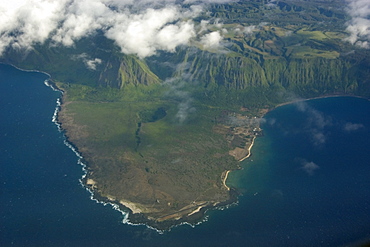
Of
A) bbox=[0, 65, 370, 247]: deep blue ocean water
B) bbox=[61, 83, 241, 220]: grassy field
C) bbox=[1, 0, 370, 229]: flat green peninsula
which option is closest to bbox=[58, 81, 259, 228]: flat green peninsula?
Answer: bbox=[61, 83, 241, 220]: grassy field

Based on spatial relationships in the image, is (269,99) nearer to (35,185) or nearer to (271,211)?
(271,211)

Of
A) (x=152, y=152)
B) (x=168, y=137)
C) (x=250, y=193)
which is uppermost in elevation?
(x=168, y=137)

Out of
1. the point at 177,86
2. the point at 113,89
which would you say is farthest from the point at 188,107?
the point at 113,89

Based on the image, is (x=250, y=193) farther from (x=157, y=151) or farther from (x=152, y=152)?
(x=152, y=152)

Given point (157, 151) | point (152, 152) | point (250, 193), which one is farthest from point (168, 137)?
point (250, 193)

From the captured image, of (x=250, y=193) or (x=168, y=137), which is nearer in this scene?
(x=250, y=193)

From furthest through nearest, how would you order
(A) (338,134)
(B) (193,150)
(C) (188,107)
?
(C) (188,107) → (A) (338,134) → (B) (193,150)

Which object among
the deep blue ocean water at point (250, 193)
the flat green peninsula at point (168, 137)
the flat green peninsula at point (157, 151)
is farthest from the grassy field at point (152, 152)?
the deep blue ocean water at point (250, 193)

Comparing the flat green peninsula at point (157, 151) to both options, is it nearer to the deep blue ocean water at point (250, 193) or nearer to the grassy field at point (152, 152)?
the grassy field at point (152, 152)

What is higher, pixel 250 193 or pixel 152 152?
pixel 250 193
